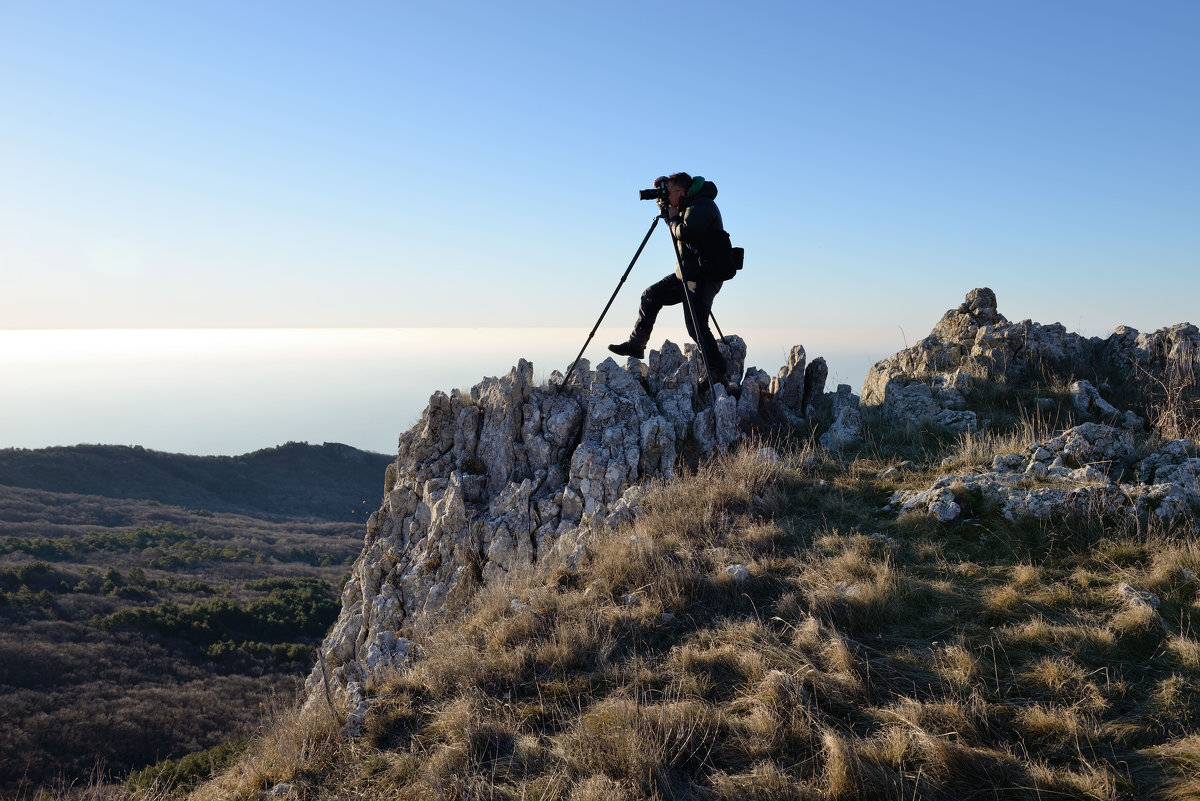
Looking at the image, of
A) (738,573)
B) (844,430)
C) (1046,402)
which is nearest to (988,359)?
(1046,402)

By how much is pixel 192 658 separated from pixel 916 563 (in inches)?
1056

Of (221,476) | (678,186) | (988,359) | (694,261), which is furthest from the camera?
(221,476)

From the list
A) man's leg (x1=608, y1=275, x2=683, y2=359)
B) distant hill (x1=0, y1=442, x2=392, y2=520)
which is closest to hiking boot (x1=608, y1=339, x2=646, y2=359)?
man's leg (x1=608, y1=275, x2=683, y2=359)

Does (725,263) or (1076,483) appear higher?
(725,263)

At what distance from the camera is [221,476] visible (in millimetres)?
61281

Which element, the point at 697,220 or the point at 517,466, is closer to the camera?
the point at 697,220

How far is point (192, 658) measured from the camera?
→ 2384 cm

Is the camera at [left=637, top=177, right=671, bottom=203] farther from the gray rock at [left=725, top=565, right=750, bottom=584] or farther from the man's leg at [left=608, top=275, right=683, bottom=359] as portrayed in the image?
the gray rock at [left=725, top=565, right=750, bottom=584]

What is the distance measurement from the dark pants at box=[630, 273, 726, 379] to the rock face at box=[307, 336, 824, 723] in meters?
0.61

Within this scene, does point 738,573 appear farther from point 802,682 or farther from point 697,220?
point 697,220

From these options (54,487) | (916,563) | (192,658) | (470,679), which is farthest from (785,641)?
(54,487)

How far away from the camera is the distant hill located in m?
52.6

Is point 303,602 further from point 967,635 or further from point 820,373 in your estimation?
point 967,635

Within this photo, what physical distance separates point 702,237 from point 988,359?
5.21 m
